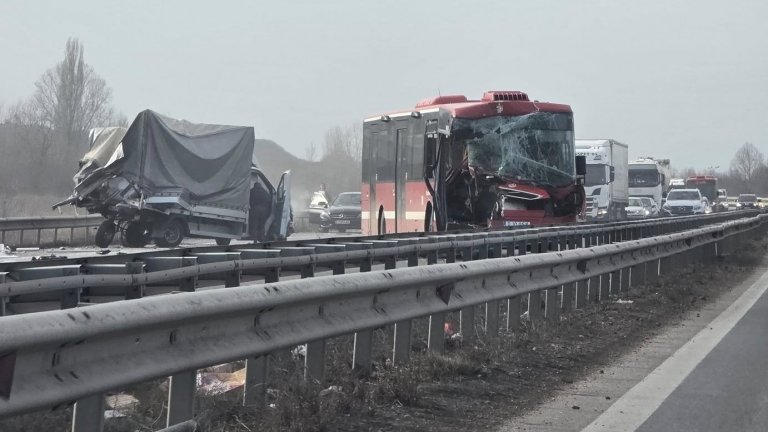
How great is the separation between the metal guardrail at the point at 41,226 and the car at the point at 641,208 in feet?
111

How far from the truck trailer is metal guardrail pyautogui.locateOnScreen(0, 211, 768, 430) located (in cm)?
1990

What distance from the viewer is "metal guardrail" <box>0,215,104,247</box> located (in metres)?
30.5

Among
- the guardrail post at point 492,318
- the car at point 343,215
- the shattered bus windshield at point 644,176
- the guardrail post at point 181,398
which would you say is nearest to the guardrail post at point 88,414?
the guardrail post at point 181,398

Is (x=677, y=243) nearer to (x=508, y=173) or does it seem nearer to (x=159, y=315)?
(x=508, y=173)

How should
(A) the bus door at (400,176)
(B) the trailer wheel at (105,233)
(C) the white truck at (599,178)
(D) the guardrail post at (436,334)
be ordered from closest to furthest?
(D) the guardrail post at (436,334)
(A) the bus door at (400,176)
(B) the trailer wheel at (105,233)
(C) the white truck at (599,178)

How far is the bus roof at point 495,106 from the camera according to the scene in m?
26.3

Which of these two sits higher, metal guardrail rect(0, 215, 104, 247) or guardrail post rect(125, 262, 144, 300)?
guardrail post rect(125, 262, 144, 300)

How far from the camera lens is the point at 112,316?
14.8ft

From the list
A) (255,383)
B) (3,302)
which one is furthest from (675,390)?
(3,302)

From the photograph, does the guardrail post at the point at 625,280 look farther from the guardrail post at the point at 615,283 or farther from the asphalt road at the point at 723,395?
the asphalt road at the point at 723,395

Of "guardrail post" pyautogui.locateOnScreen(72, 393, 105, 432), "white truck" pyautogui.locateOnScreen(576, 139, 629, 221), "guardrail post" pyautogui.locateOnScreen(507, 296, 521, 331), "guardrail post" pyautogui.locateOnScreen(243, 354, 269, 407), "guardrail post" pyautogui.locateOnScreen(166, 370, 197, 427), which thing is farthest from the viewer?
"white truck" pyautogui.locateOnScreen(576, 139, 629, 221)

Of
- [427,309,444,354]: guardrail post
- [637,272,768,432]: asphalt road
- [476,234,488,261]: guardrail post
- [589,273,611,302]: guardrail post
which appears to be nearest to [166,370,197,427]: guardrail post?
[637,272,768,432]: asphalt road

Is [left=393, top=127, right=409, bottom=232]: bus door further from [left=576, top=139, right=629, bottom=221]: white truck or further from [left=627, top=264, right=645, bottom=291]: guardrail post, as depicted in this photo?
[left=576, top=139, right=629, bottom=221]: white truck

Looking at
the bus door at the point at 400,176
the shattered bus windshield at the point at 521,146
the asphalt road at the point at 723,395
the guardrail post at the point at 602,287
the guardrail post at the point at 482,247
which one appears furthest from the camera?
the bus door at the point at 400,176
